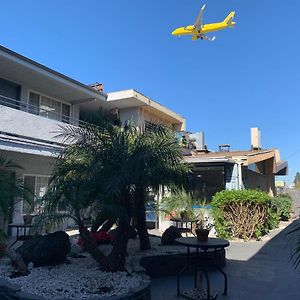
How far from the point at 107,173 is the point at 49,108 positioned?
13.3m

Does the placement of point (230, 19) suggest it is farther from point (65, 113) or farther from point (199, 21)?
point (65, 113)

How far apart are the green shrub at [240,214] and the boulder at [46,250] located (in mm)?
8652

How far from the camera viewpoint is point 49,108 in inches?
739

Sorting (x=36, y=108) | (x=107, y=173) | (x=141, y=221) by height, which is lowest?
(x=141, y=221)

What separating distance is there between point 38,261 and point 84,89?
1279cm

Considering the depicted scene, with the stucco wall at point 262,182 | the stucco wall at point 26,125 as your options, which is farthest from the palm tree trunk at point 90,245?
the stucco wall at point 262,182

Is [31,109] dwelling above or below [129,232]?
above

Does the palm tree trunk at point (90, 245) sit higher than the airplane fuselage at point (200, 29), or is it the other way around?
the airplane fuselage at point (200, 29)

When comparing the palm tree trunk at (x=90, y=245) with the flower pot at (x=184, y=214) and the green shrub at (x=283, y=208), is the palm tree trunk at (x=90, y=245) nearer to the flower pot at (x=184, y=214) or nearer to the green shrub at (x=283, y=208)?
the flower pot at (x=184, y=214)

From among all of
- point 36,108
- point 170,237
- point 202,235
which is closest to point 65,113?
point 36,108

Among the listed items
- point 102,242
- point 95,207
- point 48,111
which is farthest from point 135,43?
point 95,207

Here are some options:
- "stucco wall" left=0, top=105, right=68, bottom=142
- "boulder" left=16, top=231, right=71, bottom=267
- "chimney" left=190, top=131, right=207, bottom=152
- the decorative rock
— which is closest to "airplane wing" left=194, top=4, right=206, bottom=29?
"chimney" left=190, top=131, right=207, bottom=152

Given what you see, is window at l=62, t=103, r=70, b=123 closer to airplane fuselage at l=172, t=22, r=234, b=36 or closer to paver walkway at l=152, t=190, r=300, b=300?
airplane fuselage at l=172, t=22, r=234, b=36

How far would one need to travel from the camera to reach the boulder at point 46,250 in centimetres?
742
